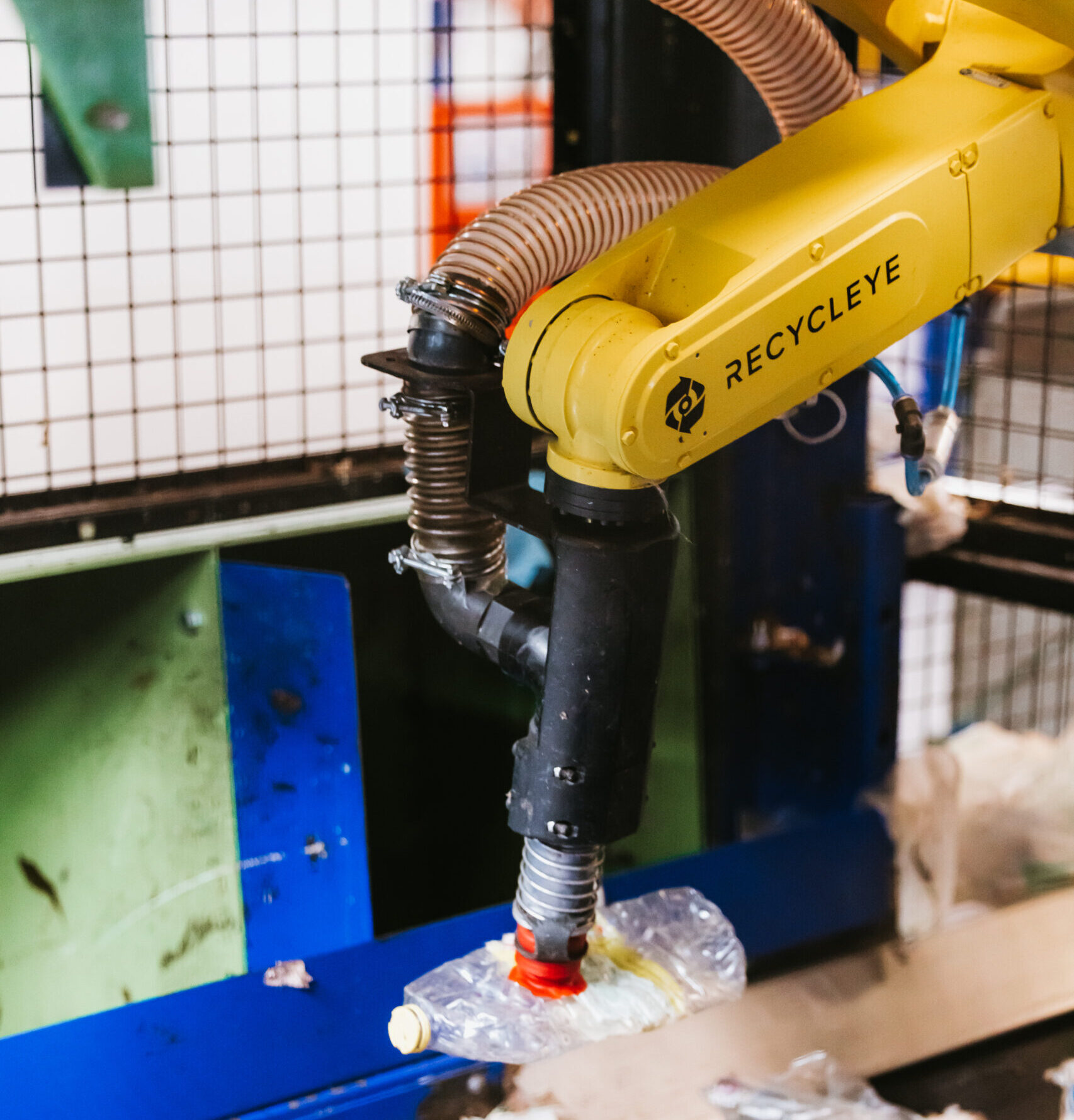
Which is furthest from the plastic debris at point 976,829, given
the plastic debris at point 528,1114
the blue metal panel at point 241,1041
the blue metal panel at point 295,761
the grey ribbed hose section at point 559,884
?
the grey ribbed hose section at point 559,884

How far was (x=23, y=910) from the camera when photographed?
1.43 metres

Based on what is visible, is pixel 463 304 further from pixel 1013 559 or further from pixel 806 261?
pixel 1013 559

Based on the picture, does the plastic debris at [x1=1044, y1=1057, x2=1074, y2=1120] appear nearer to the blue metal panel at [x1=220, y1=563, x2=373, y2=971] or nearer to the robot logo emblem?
the blue metal panel at [x1=220, y1=563, x2=373, y2=971]

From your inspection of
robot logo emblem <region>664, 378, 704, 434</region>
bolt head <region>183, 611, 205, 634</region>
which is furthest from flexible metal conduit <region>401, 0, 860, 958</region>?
bolt head <region>183, 611, 205, 634</region>

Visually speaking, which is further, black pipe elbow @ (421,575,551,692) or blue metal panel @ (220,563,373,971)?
blue metal panel @ (220,563,373,971)

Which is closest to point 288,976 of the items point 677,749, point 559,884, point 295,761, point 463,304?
point 295,761

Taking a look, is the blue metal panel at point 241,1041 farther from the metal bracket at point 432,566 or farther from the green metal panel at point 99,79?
Result: the green metal panel at point 99,79

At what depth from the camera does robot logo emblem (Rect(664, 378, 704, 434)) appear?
940mm

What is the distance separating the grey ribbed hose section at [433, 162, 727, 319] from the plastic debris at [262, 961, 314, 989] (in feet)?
2.32

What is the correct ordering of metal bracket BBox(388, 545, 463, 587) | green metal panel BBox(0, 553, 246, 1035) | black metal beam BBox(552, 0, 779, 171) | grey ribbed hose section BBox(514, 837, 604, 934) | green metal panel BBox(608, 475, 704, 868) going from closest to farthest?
grey ribbed hose section BBox(514, 837, 604, 934), metal bracket BBox(388, 545, 463, 587), green metal panel BBox(0, 553, 246, 1035), black metal beam BBox(552, 0, 779, 171), green metal panel BBox(608, 475, 704, 868)

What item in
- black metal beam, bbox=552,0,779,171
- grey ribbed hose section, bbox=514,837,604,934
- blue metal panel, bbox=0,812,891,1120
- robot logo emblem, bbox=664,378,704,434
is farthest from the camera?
black metal beam, bbox=552,0,779,171

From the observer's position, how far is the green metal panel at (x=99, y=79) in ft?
4.23

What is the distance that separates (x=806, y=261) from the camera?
3.18 feet

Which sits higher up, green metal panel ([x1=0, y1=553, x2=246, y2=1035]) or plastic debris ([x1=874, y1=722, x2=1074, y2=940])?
green metal panel ([x1=0, y1=553, x2=246, y2=1035])
